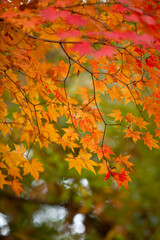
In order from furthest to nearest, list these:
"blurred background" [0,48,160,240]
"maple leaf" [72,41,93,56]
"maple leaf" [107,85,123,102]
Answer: "blurred background" [0,48,160,240]
"maple leaf" [107,85,123,102]
"maple leaf" [72,41,93,56]

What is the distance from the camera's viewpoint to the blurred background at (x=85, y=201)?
2.63 m

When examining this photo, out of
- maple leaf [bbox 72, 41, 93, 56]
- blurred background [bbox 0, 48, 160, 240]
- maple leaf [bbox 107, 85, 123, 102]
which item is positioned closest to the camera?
maple leaf [bbox 72, 41, 93, 56]

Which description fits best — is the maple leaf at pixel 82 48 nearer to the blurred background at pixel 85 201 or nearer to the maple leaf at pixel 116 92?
the maple leaf at pixel 116 92

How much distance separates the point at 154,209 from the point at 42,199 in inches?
54.8

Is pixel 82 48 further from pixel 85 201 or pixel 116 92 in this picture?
pixel 85 201

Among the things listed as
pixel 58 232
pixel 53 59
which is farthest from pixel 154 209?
pixel 53 59

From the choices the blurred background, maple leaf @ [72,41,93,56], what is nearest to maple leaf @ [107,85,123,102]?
maple leaf @ [72,41,93,56]

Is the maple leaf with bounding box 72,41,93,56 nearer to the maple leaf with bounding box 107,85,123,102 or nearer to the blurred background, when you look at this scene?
the maple leaf with bounding box 107,85,123,102

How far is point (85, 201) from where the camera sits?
2.99 meters

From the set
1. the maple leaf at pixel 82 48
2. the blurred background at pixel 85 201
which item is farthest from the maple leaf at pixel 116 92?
the blurred background at pixel 85 201

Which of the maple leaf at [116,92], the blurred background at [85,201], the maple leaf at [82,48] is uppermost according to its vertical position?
the maple leaf at [116,92]

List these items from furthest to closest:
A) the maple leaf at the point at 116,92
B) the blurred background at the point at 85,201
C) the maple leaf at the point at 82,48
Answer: the blurred background at the point at 85,201, the maple leaf at the point at 116,92, the maple leaf at the point at 82,48

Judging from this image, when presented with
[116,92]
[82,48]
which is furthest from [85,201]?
[82,48]

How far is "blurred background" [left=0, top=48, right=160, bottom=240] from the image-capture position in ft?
8.64
